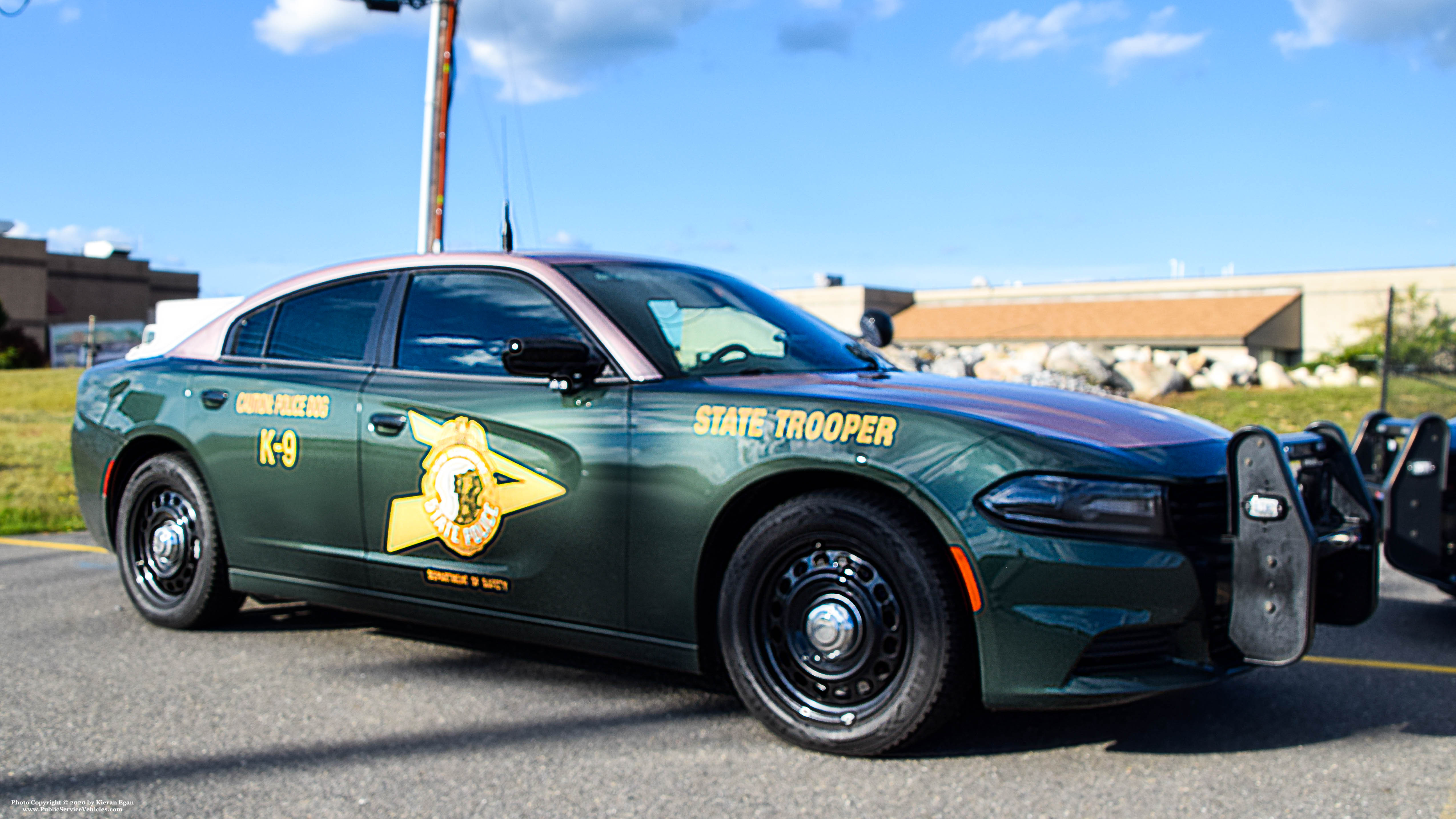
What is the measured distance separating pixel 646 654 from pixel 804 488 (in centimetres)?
76

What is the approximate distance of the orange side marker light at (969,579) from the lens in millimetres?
3143

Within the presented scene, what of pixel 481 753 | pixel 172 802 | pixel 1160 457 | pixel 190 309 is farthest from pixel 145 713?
→ pixel 190 309

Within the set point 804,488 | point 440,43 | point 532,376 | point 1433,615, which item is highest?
point 440,43

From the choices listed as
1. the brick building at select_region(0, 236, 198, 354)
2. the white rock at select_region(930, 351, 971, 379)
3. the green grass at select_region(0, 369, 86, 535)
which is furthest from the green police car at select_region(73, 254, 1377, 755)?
the brick building at select_region(0, 236, 198, 354)

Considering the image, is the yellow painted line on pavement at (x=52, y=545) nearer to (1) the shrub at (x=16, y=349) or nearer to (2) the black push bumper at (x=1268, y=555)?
(2) the black push bumper at (x=1268, y=555)

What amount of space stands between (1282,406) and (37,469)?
21.5 m

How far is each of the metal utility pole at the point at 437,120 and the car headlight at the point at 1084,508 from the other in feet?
32.5

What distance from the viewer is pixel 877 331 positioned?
5.30 meters

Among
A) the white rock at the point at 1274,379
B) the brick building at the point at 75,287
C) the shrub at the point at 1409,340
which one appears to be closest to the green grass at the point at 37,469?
the shrub at the point at 1409,340

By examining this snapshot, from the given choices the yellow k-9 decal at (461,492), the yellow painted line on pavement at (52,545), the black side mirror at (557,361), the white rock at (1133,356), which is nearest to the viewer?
the black side mirror at (557,361)

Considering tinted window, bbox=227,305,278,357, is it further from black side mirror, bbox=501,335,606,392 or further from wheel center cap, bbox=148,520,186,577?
black side mirror, bbox=501,335,606,392

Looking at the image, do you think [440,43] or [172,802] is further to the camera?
[440,43]

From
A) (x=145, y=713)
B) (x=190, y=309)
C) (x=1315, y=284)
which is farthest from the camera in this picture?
(x=1315, y=284)

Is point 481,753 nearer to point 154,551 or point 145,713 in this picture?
point 145,713
